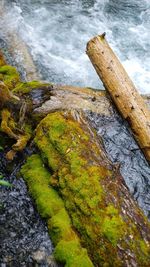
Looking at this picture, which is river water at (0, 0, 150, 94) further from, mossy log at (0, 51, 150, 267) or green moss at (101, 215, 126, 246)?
green moss at (101, 215, 126, 246)

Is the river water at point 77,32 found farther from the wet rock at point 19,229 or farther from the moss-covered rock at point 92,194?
the wet rock at point 19,229

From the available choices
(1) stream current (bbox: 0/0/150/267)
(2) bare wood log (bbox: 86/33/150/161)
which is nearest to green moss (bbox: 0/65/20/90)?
(1) stream current (bbox: 0/0/150/267)

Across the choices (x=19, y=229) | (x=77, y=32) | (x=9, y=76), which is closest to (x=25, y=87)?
(x=9, y=76)

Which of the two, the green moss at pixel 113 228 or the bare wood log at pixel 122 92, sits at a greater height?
the bare wood log at pixel 122 92

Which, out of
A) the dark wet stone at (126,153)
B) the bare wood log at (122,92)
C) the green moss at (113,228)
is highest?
the bare wood log at (122,92)

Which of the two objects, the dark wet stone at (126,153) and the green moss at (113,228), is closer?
the green moss at (113,228)

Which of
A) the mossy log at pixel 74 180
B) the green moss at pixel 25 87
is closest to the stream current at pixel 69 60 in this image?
the mossy log at pixel 74 180

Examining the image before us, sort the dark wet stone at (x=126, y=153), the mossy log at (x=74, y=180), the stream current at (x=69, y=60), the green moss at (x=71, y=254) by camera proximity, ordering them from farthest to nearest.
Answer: the dark wet stone at (x=126, y=153)
the stream current at (x=69, y=60)
the mossy log at (x=74, y=180)
the green moss at (x=71, y=254)

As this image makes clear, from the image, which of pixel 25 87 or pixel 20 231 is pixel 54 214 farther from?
pixel 25 87
